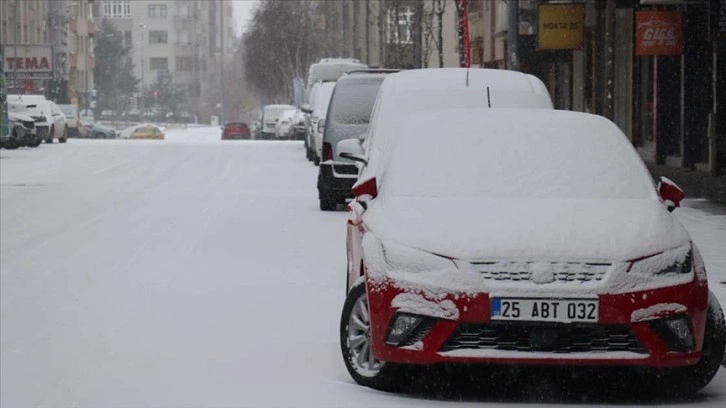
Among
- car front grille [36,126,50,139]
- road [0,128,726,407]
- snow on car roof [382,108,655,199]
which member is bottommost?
car front grille [36,126,50,139]

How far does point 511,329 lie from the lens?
790 cm

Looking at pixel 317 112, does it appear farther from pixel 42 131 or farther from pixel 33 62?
pixel 33 62

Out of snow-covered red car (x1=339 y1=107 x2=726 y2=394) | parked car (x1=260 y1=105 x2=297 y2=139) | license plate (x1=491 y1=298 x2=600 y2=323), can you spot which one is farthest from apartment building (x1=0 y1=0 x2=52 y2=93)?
license plate (x1=491 y1=298 x2=600 y2=323)

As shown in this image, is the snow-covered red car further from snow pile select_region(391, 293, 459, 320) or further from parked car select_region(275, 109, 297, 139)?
parked car select_region(275, 109, 297, 139)

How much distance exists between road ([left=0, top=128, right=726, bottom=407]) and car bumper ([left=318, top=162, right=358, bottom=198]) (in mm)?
366

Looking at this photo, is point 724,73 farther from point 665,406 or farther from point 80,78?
point 80,78

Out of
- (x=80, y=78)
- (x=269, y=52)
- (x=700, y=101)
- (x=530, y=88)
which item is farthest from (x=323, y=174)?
(x=80, y=78)

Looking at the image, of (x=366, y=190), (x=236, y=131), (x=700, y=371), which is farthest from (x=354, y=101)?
(x=236, y=131)

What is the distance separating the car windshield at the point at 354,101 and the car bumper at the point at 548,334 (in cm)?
1490

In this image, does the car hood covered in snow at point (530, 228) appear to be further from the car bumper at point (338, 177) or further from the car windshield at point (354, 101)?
the car windshield at point (354, 101)

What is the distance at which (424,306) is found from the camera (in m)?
7.93

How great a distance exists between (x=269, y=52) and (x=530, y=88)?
99897 millimetres

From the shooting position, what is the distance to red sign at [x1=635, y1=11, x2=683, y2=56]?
30.2 m

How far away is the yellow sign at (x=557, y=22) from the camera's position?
3262 centimetres
